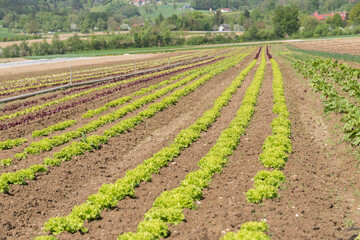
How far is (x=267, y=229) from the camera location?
7.73 metres

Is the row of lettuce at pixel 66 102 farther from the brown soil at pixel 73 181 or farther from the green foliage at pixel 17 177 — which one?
the green foliage at pixel 17 177

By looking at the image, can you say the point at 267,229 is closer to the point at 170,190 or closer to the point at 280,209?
the point at 280,209

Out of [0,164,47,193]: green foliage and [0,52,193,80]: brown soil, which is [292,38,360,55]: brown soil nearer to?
[0,52,193,80]: brown soil

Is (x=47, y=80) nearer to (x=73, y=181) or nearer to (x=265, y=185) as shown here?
(x=73, y=181)

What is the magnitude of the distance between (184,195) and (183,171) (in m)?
2.53

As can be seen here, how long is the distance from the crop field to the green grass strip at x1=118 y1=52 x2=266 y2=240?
33mm

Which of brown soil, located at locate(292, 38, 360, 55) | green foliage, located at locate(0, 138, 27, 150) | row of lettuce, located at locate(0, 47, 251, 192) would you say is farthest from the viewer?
brown soil, located at locate(292, 38, 360, 55)

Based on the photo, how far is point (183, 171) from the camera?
37.8ft

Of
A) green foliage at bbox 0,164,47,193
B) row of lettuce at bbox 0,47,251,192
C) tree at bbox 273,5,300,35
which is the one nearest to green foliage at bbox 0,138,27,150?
row of lettuce at bbox 0,47,251,192

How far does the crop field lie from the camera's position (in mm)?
8180

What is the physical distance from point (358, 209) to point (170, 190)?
4.67 metres

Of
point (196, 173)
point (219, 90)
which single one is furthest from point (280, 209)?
point (219, 90)

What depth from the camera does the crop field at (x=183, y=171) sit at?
8180mm

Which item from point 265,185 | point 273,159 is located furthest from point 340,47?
point 265,185
